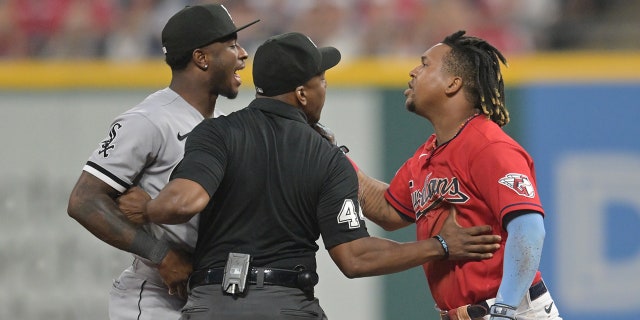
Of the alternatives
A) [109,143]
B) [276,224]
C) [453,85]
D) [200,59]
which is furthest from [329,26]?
[276,224]

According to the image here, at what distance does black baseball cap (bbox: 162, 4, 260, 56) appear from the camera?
448 cm

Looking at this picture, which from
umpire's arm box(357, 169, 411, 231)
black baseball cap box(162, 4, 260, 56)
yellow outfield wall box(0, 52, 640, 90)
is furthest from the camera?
yellow outfield wall box(0, 52, 640, 90)

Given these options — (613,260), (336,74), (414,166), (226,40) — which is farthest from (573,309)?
(226,40)

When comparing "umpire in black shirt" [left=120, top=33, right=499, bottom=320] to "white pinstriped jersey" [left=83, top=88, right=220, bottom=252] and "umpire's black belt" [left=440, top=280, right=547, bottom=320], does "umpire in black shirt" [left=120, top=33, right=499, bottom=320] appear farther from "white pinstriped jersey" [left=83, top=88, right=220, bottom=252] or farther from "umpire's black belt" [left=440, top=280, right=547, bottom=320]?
"white pinstriped jersey" [left=83, top=88, right=220, bottom=252]

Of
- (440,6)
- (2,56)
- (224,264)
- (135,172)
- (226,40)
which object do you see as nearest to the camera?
(224,264)

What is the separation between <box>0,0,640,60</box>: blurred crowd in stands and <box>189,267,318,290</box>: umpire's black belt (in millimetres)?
4234

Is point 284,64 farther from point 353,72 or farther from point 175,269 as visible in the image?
point 353,72

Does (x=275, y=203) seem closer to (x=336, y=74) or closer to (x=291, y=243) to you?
(x=291, y=243)

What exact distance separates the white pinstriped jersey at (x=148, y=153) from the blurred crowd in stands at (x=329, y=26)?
12.0 ft

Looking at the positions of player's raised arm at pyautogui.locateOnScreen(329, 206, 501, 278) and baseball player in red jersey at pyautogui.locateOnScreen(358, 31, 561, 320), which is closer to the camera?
baseball player in red jersey at pyautogui.locateOnScreen(358, 31, 561, 320)

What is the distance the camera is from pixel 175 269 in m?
4.14

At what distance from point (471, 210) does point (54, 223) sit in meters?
4.09

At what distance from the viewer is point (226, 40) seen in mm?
4570

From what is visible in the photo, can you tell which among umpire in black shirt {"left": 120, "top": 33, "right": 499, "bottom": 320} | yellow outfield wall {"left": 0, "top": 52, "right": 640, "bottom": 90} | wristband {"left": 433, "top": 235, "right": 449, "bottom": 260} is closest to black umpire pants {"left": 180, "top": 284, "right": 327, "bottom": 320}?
umpire in black shirt {"left": 120, "top": 33, "right": 499, "bottom": 320}
